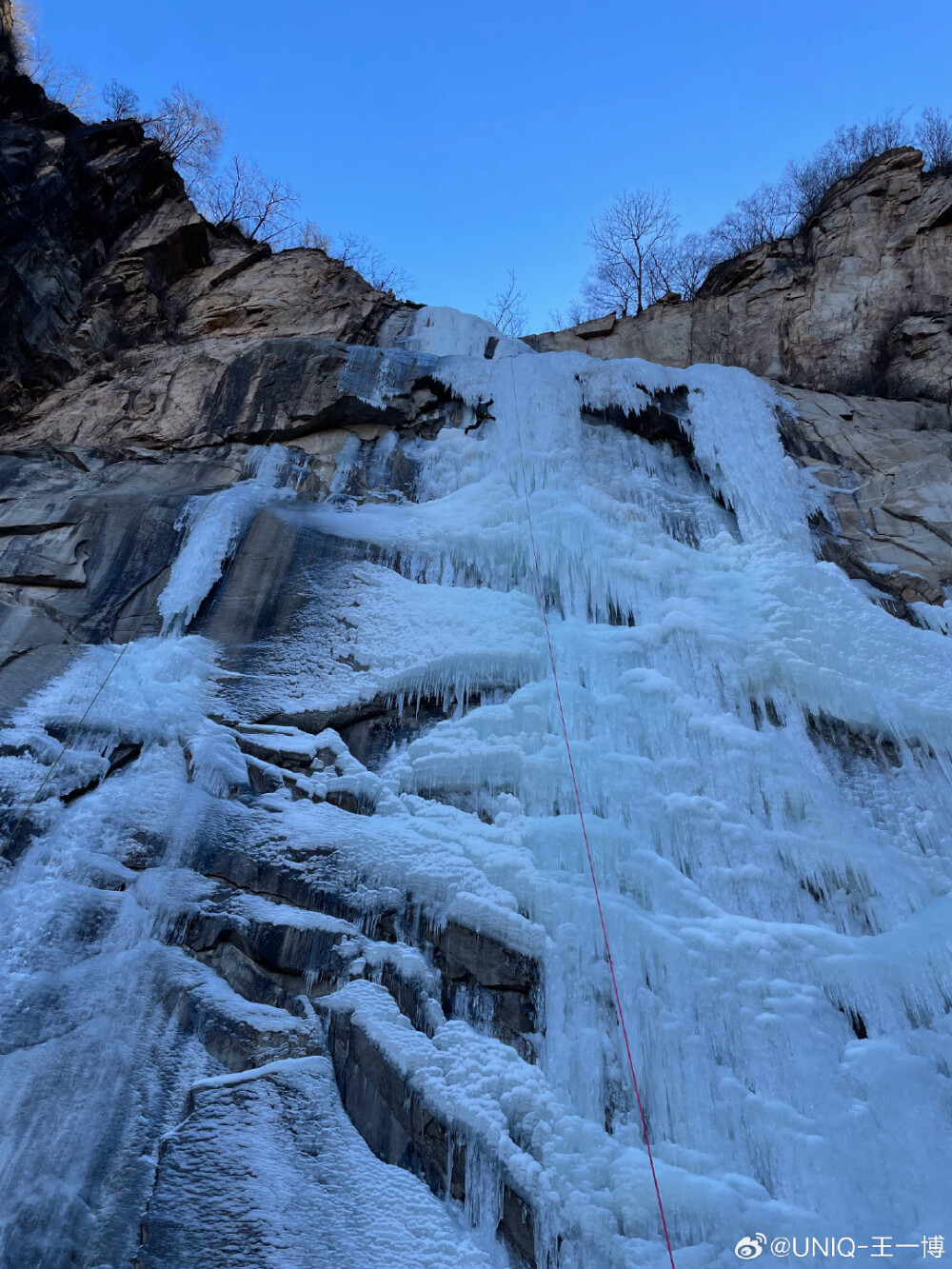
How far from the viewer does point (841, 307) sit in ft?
35.4

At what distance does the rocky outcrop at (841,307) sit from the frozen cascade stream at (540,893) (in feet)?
12.3

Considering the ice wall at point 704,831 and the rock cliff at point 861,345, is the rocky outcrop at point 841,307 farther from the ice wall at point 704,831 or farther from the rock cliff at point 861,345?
the ice wall at point 704,831

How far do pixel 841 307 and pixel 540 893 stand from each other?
9223mm

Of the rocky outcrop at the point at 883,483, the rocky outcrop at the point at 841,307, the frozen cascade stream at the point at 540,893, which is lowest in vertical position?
the frozen cascade stream at the point at 540,893

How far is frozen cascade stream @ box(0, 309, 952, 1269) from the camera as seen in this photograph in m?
3.87

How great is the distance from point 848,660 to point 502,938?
3363mm

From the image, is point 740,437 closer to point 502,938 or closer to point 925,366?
point 925,366

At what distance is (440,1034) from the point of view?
4.50 meters

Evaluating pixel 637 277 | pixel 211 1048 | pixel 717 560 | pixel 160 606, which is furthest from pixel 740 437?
pixel 637 277

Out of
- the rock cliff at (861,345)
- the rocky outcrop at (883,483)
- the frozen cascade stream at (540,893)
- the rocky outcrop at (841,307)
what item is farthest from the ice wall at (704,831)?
the rocky outcrop at (841,307)

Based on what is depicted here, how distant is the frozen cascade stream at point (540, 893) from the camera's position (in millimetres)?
3867

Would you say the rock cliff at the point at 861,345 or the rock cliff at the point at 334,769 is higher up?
the rock cliff at the point at 861,345

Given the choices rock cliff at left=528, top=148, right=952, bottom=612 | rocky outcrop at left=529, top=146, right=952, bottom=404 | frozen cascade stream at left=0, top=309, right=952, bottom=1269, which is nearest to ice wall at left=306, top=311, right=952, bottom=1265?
frozen cascade stream at left=0, top=309, right=952, bottom=1269

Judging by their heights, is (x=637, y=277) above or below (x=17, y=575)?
above
